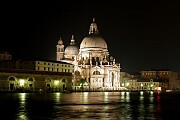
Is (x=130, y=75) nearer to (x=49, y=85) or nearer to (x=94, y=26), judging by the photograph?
(x=94, y=26)

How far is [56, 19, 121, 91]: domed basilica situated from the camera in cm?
11438

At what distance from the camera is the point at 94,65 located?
117 metres

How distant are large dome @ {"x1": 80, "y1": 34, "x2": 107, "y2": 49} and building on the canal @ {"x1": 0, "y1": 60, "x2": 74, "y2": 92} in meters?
21.2

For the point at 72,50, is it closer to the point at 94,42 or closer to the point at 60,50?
the point at 60,50

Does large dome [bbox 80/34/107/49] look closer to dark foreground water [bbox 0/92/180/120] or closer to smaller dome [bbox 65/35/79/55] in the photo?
smaller dome [bbox 65/35/79/55]

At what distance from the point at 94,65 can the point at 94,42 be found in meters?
9.93

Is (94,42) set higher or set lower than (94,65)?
higher

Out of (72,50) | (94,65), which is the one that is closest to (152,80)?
(72,50)

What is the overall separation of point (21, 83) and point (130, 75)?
99.8 m

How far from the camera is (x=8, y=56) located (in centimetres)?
11725

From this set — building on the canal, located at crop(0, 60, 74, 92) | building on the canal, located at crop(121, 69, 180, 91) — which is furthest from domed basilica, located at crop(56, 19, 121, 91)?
building on the canal, located at crop(121, 69, 180, 91)

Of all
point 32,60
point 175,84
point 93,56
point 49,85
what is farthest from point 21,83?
point 175,84

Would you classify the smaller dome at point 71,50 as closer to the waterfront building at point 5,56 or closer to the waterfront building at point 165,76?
the waterfront building at point 5,56

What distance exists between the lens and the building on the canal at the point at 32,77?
74444 mm
